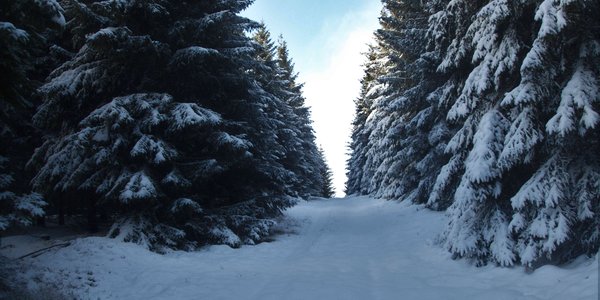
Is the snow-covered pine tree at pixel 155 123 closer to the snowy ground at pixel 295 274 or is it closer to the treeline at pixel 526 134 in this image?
the snowy ground at pixel 295 274

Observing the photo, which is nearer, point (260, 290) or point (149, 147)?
point (260, 290)

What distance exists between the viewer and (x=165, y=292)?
8.16 m

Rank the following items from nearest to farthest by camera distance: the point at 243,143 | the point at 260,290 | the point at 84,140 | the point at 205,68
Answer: the point at 260,290 → the point at 84,140 → the point at 243,143 → the point at 205,68

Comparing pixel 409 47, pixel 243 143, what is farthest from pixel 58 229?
pixel 409 47

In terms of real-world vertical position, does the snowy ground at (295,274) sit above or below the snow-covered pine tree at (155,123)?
below

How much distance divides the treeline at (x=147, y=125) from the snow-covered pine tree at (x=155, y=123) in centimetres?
4

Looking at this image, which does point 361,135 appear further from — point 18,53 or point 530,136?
point 18,53

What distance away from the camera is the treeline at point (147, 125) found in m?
11.5

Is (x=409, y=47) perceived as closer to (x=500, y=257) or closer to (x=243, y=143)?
(x=243, y=143)

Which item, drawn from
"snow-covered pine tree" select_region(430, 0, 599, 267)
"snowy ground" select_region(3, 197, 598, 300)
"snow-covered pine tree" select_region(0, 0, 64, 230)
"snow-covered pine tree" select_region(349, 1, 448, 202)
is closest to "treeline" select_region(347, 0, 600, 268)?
"snow-covered pine tree" select_region(430, 0, 599, 267)

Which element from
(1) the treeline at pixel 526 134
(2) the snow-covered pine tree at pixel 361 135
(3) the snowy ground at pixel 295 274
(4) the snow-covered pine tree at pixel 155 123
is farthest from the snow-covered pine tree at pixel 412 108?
(2) the snow-covered pine tree at pixel 361 135

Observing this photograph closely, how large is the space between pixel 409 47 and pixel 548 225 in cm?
1410

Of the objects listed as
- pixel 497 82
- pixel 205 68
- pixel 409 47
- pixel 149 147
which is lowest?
pixel 149 147

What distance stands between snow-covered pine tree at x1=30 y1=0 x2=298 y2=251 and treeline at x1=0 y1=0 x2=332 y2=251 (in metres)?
0.04
